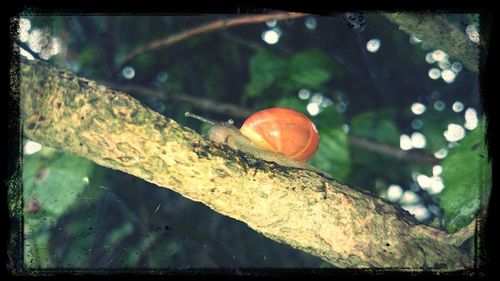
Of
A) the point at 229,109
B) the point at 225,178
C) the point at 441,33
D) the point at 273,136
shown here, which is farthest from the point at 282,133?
the point at 229,109

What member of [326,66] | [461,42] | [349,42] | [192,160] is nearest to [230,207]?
[192,160]

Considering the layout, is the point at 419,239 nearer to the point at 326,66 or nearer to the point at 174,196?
the point at 326,66

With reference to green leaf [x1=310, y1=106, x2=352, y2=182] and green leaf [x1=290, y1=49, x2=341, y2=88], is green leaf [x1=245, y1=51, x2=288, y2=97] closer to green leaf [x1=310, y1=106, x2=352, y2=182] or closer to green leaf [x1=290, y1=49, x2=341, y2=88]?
green leaf [x1=290, y1=49, x2=341, y2=88]

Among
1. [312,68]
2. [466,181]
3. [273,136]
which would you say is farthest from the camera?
[312,68]

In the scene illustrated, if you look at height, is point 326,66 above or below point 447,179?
above

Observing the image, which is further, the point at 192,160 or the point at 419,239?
the point at 419,239

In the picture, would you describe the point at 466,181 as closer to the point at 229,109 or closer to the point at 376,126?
the point at 376,126

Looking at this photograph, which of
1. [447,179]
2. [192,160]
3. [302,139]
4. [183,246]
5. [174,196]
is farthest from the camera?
[174,196]
